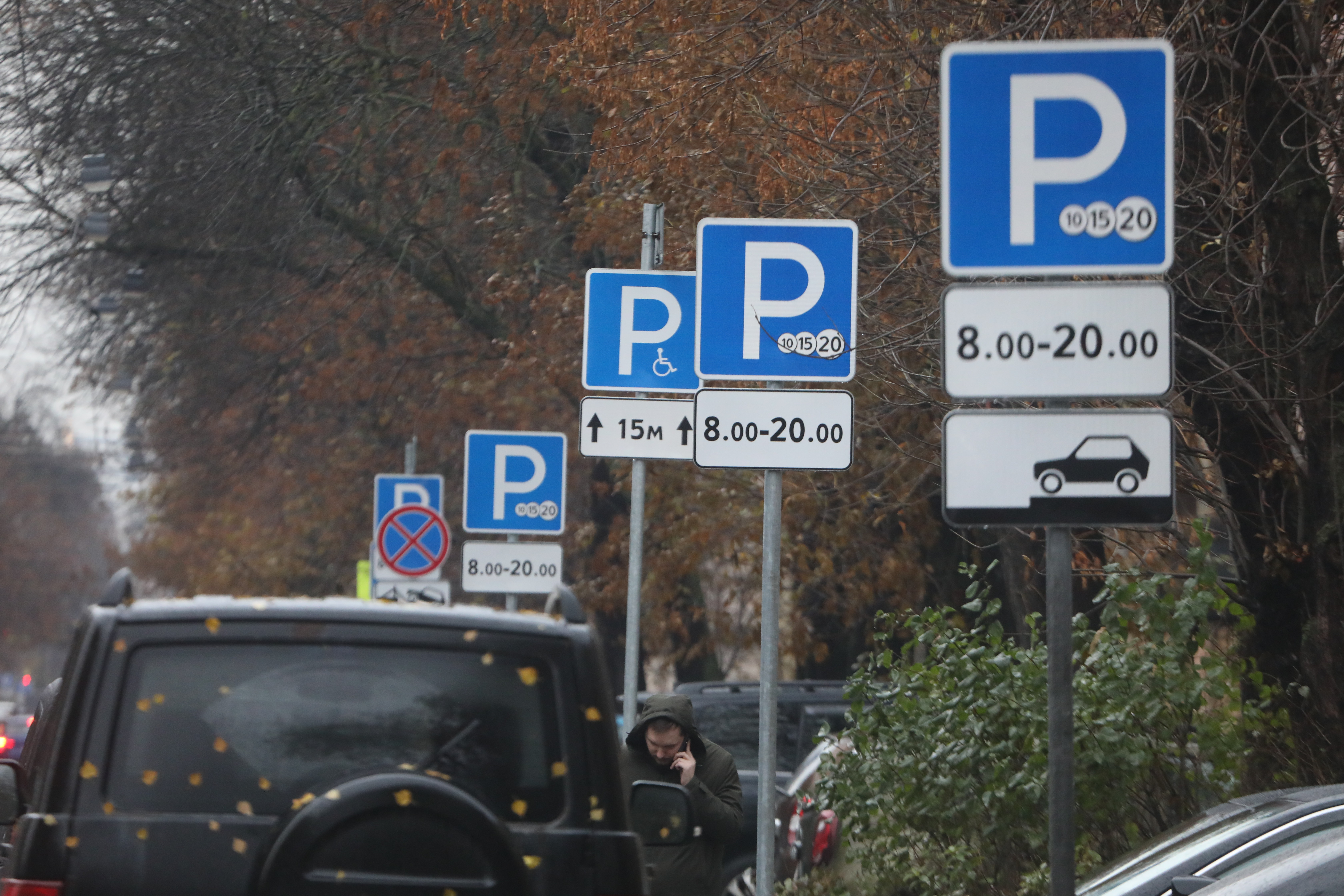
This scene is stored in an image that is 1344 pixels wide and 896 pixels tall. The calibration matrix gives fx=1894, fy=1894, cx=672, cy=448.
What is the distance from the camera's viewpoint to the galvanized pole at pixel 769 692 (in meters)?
6.75

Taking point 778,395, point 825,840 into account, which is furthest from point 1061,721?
point 825,840

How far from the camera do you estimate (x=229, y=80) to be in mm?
18281

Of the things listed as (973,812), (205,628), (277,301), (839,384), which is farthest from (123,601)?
(277,301)

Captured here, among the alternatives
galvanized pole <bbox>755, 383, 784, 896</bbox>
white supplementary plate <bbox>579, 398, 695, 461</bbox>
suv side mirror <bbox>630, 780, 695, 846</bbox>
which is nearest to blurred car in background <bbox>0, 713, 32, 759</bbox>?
white supplementary plate <bbox>579, 398, 695, 461</bbox>

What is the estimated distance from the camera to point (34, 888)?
396 centimetres

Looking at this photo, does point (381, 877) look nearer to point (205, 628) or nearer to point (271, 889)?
point (271, 889)

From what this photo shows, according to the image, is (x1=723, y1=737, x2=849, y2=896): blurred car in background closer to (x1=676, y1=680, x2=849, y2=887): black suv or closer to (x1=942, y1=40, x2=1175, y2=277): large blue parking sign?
(x1=676, y1=680, x2=849, y2=887): black suv

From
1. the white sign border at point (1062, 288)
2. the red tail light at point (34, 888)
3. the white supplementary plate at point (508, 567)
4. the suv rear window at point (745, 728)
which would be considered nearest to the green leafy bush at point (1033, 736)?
the white sign border at point (1062, 288)

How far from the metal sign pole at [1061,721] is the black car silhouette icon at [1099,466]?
4.7 inches

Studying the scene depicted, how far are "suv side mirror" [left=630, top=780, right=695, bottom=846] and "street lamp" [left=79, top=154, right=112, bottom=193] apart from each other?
14.5 metres

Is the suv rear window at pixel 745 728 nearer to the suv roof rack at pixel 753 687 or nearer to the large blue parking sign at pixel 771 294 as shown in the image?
the suv roof rack at pixel 753 687

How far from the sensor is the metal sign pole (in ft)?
14.0

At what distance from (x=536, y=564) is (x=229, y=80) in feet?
22.7

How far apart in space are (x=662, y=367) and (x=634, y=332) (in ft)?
0.71
